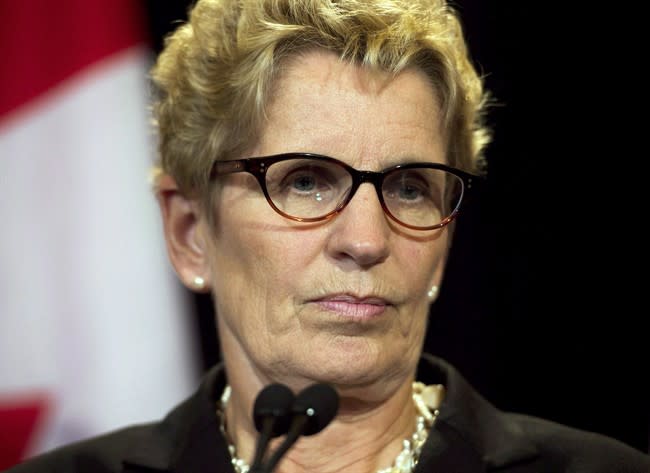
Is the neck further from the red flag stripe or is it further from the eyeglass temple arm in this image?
the red flag stripe

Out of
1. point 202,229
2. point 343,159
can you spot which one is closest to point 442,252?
point 343,159

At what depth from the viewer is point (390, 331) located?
6.32 ft

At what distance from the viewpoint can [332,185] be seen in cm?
193

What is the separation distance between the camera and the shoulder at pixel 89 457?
2.21 meters

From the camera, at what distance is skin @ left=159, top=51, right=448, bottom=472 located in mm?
1872

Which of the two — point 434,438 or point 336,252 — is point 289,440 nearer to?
point 336,252

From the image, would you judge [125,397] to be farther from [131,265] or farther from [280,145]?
[280,145]

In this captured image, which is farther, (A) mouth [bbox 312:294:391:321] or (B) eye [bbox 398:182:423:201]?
(B) eye [bbox 398:182:423:201]

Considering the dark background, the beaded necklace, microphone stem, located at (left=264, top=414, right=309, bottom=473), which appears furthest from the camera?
the dark background

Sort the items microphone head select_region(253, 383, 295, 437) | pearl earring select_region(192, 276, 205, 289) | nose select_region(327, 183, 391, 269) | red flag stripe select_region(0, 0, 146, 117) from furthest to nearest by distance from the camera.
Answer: red flag stripe select_region(0, 0, 146, 117), pearl earring select_region(192, 276, 205, 289), nose select_region(327, 183, 391, 269), microphone head select_region(253, 383, 295, 437)

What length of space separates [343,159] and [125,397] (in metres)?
1.62

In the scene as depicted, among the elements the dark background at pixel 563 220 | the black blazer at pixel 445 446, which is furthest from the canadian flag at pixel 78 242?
the black blazer at pixel 445 446

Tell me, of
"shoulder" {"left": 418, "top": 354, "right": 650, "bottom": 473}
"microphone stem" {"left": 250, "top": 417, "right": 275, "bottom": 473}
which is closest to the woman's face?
"shoulder" {"left": 418, "top": 354, "right": 650, "bottom": 473}

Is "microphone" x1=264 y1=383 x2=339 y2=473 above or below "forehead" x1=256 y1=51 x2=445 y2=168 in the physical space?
below
